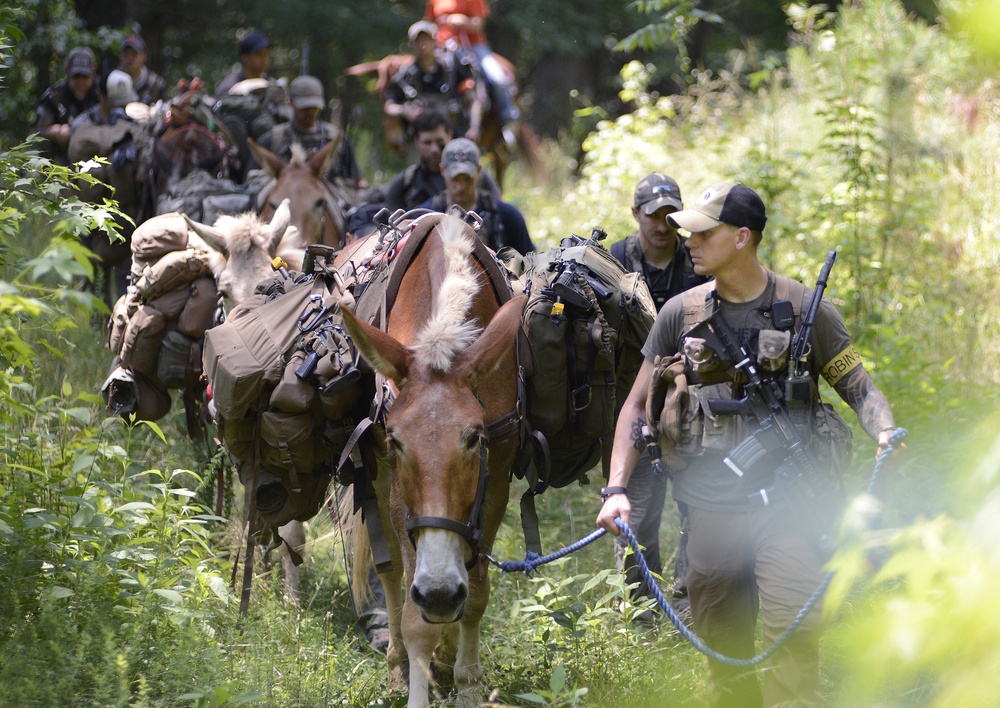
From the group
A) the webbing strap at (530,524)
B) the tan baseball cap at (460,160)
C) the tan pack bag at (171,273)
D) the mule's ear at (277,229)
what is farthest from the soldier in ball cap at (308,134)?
the webbing strap at (530,524)

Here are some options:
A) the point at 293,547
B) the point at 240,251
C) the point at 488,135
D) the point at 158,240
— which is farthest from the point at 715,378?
the point at 488,135

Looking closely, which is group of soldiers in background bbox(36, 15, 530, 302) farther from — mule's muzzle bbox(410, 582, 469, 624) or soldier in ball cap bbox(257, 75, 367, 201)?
mule's muzzle bbox(410, 582, 469, 624)

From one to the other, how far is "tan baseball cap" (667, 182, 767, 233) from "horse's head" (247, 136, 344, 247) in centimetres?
434

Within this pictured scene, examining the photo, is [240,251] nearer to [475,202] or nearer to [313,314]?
[313,314]

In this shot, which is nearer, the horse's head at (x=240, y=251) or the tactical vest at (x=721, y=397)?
A: the tactical vest at (x=721, y=397)

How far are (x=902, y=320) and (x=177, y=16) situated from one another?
1351cm

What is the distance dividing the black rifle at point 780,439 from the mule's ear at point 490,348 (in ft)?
2.47

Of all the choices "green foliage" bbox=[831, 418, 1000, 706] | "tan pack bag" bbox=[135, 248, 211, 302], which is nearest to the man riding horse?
"tan pack bag" bbox=[135, 248, 211, 302]

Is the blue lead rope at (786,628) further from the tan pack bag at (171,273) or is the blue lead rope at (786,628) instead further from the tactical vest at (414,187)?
the tactical vest at (414,187)

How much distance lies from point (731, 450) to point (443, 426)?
107cm

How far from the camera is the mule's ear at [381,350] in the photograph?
3.65m

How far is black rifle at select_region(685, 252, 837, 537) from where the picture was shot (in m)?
3.70

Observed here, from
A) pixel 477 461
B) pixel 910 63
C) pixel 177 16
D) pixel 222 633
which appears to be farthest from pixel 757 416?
pixel 177 16

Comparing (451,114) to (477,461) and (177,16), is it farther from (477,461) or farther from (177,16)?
(477,461)
